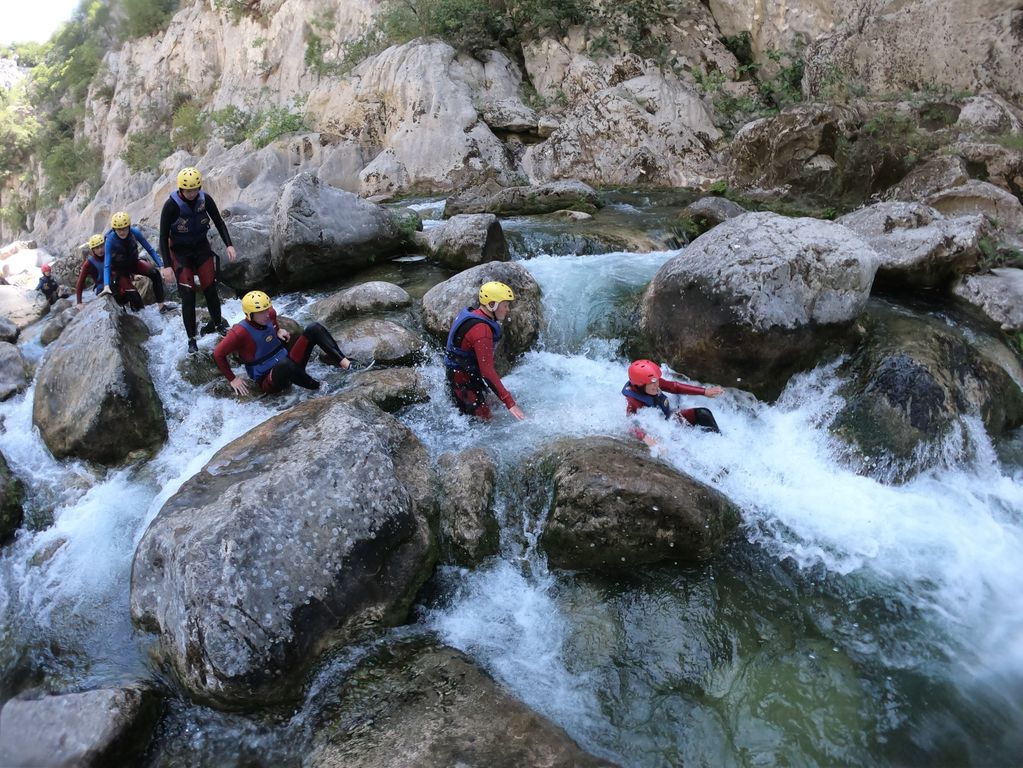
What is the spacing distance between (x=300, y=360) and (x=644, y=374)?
365 centimetres

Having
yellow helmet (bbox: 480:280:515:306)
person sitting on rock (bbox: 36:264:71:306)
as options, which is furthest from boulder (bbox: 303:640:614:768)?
person sitting on rock (bbox: 36:264:71:306)

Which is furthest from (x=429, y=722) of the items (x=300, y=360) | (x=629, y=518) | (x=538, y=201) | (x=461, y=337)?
(x=538, y=201)

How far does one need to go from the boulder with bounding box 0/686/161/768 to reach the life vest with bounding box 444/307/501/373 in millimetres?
3639

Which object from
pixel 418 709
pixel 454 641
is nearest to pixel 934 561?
pixel 454 641

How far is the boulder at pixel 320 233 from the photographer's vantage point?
905 centimetres

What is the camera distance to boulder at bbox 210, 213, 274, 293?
30.8 feet

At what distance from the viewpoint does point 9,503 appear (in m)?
5.99

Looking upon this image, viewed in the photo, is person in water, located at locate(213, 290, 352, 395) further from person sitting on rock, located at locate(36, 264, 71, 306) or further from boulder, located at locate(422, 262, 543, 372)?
person sitting on rock, located at locate(36, 264, 71, 306)

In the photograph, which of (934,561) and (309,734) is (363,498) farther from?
(934,561)

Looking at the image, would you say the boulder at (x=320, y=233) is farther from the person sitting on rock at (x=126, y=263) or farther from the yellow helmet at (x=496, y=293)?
the yellow helmet at (x=496, y=293)

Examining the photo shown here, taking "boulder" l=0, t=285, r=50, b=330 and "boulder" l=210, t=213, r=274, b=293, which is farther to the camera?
"boulder" l=0, t=285, r=50, b=330

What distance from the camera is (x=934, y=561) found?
490cm

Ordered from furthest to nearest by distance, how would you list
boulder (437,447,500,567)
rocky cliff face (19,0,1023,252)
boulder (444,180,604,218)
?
boulder (444,180,604,218), rocky cliff face (19,0,1023,252), boulder (437,447,500,567)

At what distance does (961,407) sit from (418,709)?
5765mm
